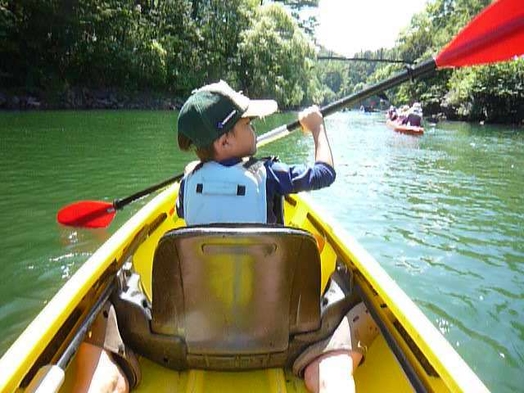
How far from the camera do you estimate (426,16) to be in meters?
56.9

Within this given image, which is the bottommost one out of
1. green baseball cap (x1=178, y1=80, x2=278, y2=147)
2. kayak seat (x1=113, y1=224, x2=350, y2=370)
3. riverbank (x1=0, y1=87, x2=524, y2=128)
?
riverbank (x1=0, y1=87, x2=524, y2=128)

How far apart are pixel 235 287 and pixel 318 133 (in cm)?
84

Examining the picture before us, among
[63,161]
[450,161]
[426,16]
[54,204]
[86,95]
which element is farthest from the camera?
[426,16]

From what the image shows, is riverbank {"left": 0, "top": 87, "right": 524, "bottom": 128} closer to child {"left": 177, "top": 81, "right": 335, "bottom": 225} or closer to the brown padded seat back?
child {"left": 177, "top": 81, "right": 335, "bottom": 225}

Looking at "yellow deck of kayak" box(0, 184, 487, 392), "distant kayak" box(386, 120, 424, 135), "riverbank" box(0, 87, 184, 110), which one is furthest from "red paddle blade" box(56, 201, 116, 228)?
"riverbank" box(0, 87, 184, 110)

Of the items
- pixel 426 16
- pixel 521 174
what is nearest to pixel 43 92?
pixel 521 174

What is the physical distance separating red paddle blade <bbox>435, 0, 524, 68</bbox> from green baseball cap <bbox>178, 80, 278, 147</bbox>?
57.7 inches

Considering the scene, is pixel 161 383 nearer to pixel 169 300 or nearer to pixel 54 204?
pixel 169 300

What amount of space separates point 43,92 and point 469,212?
24141 mm

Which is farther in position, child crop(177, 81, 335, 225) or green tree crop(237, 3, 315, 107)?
green tree crop(237, 3, 315, 107)

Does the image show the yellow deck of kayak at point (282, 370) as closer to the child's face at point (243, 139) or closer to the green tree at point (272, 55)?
the child's face at point (243, 139)

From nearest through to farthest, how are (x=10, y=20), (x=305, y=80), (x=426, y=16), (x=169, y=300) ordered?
1. (x=169, y=300)
2. (x=10, y=20)
3. (x=305, y=80)
4. (x=426, y=16)

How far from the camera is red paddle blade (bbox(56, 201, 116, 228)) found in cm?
432

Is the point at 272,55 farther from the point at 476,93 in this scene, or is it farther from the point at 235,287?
the point at 235,287
